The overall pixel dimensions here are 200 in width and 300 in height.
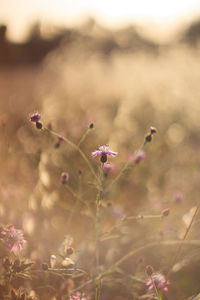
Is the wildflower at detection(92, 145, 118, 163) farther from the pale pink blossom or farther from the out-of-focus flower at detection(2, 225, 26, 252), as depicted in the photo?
the out-of-focus flower at detection(2, 225, 26, 252)

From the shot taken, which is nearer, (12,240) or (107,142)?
(12,240)

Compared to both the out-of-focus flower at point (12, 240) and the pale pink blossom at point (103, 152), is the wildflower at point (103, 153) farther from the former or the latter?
the out-of-focus flower at point (12, 240)

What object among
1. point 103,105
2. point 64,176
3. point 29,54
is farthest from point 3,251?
point 29,54

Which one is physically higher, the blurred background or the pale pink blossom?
the blurred background

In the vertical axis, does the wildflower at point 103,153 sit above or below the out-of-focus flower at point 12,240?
above

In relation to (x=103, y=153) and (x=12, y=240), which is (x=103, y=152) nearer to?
(x=103, y=153)

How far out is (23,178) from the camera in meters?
1.89

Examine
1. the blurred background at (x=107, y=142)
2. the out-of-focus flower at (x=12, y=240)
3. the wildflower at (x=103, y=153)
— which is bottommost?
the out-of-focus flower at (x=12, y=240)

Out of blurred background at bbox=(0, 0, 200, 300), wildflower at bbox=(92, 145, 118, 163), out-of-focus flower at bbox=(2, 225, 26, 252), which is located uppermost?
blurred background at bbox=(0, 0, 200, 300)

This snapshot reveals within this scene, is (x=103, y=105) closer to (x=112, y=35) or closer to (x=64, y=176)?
(x=64, y=176)

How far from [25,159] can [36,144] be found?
5.0 inches

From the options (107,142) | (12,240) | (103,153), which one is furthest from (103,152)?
(107,142)

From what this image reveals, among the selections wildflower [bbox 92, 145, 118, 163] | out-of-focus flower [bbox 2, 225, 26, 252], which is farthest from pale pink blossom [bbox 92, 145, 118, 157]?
out-of-focus flower [bbox 2, 225, 26, 252]

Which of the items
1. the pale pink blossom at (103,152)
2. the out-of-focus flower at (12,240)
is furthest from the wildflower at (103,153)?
the out-of-focus flower at (12,240)
